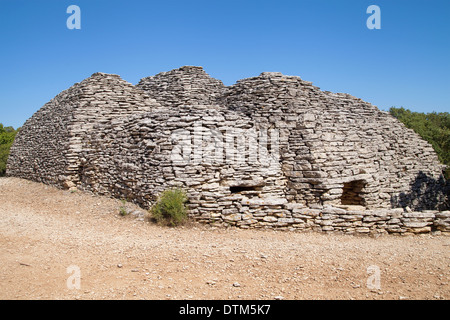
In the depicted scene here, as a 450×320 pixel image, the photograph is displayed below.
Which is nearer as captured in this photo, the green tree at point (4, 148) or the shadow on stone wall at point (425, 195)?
the shadow on stone wall at point (425, 195)

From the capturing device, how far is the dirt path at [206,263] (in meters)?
4.57

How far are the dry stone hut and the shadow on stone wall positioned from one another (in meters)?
0.05

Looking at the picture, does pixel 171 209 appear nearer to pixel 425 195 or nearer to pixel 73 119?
pixel 73 119

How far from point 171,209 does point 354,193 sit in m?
7.39

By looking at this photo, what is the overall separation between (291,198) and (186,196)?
418 cm

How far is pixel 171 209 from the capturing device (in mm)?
7633

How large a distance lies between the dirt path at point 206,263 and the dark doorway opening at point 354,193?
3804 mm

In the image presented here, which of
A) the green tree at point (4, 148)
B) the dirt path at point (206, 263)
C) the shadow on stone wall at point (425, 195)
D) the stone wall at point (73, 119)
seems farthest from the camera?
the green tree at point (4, 148)

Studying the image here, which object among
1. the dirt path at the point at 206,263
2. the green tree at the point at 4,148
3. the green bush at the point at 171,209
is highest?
the green tree at the point at 4,148
